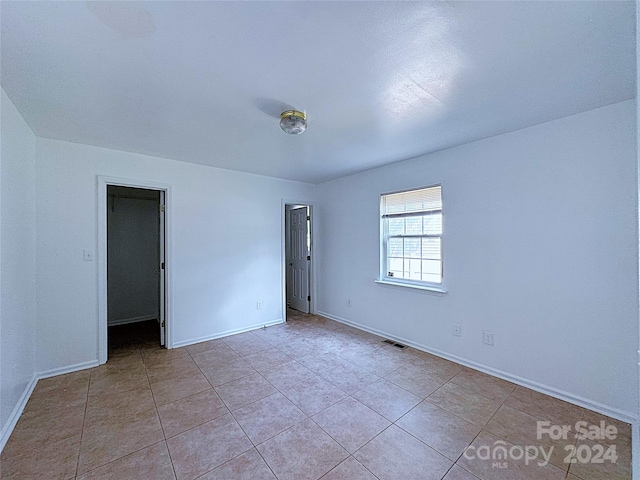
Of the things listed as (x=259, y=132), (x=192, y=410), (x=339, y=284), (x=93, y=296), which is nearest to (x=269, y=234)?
(x=339, y=284)

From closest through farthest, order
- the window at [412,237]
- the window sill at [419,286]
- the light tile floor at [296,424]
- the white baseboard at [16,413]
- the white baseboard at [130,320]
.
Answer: the light tile floor at [296,424], the white baseboard at [16,413], the window sill at [419,286], the window at [412,237], the white baseboard at [130,320]

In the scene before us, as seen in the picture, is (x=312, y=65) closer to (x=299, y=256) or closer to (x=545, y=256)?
(x=545, y=256)

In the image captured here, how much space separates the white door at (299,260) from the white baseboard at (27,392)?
311cm

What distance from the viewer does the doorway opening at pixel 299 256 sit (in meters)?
4.99

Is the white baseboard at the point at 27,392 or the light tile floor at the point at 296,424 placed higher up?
the white baseboard at the point at 27,392

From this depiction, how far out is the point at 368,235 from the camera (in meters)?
3.97

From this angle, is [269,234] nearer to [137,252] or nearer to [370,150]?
[370,150]

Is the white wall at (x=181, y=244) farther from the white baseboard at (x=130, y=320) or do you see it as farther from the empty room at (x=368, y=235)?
the white baseboard at (x=130, y=320)

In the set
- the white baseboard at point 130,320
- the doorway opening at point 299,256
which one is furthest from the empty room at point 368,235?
the doorway opening at point 299,256

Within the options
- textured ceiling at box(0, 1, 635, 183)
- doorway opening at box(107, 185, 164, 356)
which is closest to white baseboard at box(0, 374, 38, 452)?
doorway opening at box(107, 185, 164, 356)

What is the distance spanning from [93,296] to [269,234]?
230cm

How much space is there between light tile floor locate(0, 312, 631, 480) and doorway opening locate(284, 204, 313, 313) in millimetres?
2084

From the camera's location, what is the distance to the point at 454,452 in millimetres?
1707

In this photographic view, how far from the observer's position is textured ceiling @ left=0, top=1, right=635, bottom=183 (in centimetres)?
123
